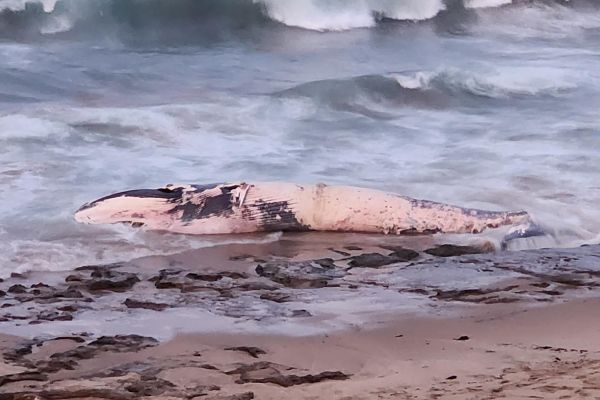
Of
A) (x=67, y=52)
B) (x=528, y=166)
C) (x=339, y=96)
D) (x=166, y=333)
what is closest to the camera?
(x=166, y=333)

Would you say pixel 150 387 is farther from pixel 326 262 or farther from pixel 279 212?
pixel 279 212

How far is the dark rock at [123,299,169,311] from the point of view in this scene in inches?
198

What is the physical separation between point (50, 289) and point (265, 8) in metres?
12.4

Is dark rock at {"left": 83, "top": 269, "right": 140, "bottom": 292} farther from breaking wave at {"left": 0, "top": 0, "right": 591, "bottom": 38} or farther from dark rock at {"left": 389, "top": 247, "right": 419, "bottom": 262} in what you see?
breaking wave at {"left": 0, "top": 0, "right": 591, "bottom": 38}

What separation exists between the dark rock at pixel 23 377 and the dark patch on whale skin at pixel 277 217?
Result: 107 inches

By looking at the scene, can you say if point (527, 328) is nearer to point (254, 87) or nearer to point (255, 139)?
point (255, 139)

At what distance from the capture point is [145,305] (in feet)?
16.7

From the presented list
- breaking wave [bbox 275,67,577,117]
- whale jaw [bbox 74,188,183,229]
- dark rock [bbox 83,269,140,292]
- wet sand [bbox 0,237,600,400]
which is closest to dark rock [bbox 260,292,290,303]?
wet sand [bbox 0,237,600,400]

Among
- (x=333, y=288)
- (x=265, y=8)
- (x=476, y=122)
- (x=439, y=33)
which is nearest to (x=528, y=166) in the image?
(x=476, y=122)

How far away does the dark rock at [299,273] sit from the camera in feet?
18.1

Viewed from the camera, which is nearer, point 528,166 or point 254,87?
point 528,166

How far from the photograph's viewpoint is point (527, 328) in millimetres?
4672

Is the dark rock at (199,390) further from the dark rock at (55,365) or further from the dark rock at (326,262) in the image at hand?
the dark rock at (326,262)

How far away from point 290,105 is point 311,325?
624cm
